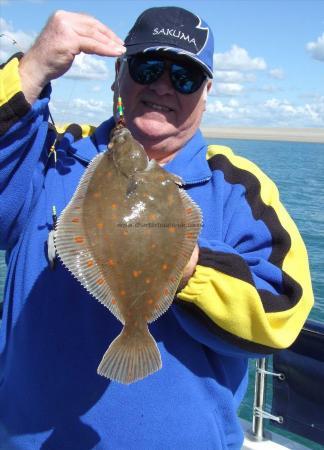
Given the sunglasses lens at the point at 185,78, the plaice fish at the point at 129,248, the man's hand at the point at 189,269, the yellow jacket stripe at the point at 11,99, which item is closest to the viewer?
the plaice fish at the point at 129,248

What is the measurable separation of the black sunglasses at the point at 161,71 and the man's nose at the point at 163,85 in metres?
0.02

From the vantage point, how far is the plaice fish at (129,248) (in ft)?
7.40

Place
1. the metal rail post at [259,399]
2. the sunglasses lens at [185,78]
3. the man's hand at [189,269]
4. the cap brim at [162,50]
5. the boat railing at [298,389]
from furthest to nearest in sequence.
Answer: the metal rail post at [259,399] < the boat railing at [298,389] < the sunglasses lens at [185,78] < the cap brim at [162,50] < the man's hand at [189,269]

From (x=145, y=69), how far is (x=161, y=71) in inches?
3.8

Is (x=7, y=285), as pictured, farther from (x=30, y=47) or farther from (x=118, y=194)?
(x=30, y=47)

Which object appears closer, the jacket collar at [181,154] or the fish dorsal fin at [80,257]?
the fish dorsal fin at [80,257]

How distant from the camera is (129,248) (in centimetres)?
224

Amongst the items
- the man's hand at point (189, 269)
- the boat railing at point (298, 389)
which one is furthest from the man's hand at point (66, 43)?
the boat railing at point (298, 389)

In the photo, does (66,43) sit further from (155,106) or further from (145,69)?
(155,106)

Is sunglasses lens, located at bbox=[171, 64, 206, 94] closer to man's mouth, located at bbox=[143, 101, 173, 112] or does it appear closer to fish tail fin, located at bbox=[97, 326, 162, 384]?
man's mouth, located at bbox=[143, 101, 173, 112]

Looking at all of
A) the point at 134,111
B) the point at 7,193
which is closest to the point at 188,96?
the point at 134,111

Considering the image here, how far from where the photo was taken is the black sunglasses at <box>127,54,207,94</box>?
2994mm

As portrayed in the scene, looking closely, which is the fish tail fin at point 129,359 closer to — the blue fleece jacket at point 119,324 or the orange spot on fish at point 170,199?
the blue fleece jacket at point 119,324

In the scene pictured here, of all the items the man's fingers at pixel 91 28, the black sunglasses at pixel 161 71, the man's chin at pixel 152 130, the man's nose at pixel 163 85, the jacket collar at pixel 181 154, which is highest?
the man's fingers at pixel 91 28
